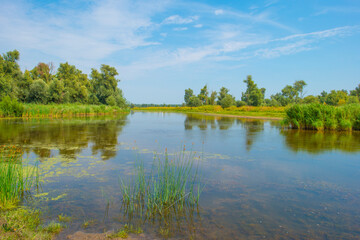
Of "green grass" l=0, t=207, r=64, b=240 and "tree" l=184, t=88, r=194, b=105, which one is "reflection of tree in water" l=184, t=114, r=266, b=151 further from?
"tree" l=184, t=88, r=194, b=105

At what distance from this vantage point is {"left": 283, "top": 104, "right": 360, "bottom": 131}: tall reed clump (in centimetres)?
1884

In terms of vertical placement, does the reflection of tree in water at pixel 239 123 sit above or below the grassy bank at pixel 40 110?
below

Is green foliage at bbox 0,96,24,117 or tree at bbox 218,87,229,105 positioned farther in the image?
tree at bbox 218,87,229,105

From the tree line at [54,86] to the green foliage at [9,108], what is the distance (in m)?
2.36

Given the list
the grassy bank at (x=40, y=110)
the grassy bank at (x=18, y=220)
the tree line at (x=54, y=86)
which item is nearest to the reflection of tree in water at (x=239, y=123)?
the grassy bank at (x=18, y=220)

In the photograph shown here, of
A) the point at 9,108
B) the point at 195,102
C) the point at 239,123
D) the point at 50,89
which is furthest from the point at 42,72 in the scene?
the point at 239,123

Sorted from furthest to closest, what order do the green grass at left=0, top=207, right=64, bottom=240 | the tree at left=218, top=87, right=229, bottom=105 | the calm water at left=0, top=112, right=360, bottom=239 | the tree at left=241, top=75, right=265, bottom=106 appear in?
the tree at left=218, top=87, right=229, bottom=105
the tree at left=241, top=75, right=265, bottom=106
the calm water at left=0, top=112, right=360, bottom=239
the green grass at left=0, top=207, right=64, bottom=240

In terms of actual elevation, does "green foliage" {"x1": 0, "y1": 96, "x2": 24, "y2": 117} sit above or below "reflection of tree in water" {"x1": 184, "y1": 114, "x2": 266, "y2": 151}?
above

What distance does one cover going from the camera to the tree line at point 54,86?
43550 millimetres

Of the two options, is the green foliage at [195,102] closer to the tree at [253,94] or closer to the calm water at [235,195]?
the tree at [253,94]

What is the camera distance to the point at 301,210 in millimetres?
4965

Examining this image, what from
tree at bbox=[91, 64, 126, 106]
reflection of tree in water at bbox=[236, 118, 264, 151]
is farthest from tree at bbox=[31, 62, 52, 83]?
reflection of tree in water at bbox=[236, 118, 264, 151]

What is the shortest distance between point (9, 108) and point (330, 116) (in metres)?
35.5

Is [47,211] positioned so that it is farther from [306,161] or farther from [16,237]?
[306,161]
